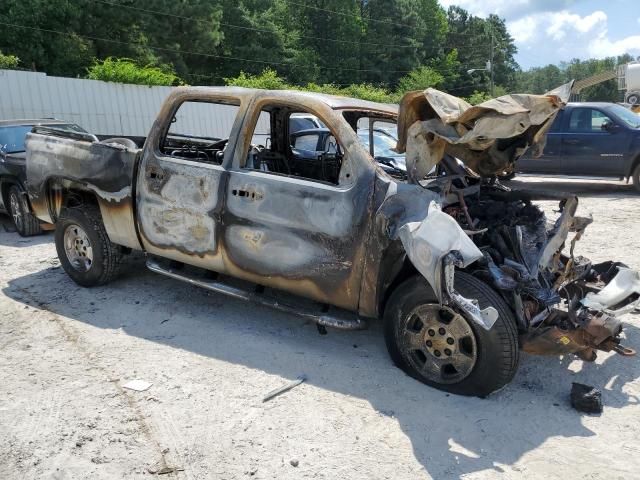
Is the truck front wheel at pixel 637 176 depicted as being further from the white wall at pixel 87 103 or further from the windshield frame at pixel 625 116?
the white wall at pixel 87 103

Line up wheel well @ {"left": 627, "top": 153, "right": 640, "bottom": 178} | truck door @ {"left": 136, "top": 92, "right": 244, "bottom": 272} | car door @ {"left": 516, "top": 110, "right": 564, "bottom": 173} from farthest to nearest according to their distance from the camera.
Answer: car door @ {"left": 516, "top": 110, "right": 564, "bottom": 173}
wheel well @ {"left": 627, "top": 153, "right": 640, "bottom": 178}
truck door @ {"left": 136, "top": 92, "right": 244, "bottom": 272}

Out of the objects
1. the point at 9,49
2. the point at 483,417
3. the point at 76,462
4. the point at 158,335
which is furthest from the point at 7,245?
the point at 9,49

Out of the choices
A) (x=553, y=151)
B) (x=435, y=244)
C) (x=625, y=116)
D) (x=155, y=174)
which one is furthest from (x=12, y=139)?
(x=625, y=116)

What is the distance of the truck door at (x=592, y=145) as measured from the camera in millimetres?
10641

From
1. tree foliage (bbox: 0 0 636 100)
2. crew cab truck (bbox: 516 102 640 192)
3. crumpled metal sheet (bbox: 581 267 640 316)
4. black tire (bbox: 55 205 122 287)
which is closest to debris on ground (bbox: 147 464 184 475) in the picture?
crumpled metal sheet (bbox: 581 267 640 316)

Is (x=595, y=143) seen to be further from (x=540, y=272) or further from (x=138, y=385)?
(x=138, y=385)

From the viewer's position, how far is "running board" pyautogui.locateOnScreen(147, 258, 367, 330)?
392 centimetres

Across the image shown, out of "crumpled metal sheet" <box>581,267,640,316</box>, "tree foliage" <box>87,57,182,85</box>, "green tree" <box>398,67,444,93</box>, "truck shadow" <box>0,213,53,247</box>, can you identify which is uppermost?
"green tree" <box>398,67,444,93</box>

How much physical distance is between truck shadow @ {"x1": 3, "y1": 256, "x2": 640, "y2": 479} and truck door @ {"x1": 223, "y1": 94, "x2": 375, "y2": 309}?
50cm

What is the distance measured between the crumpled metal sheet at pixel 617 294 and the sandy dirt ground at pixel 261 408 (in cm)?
49

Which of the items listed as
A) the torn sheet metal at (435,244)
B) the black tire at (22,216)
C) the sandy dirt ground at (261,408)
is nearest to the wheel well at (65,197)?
the sandy dirt ground at (261,408)

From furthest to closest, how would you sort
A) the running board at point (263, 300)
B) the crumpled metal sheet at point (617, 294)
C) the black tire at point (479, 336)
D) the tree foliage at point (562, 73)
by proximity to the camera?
the tree foliage at point (562, 73), the running board at point (263, 300), the crumpled metal sheet at point (617, 294), the black tire at point (479, 336)

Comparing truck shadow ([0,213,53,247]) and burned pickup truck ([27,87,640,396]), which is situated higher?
burned pickup truck ([27,87,640,396])

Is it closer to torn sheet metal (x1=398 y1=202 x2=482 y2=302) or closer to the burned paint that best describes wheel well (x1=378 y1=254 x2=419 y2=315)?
the burned paint
